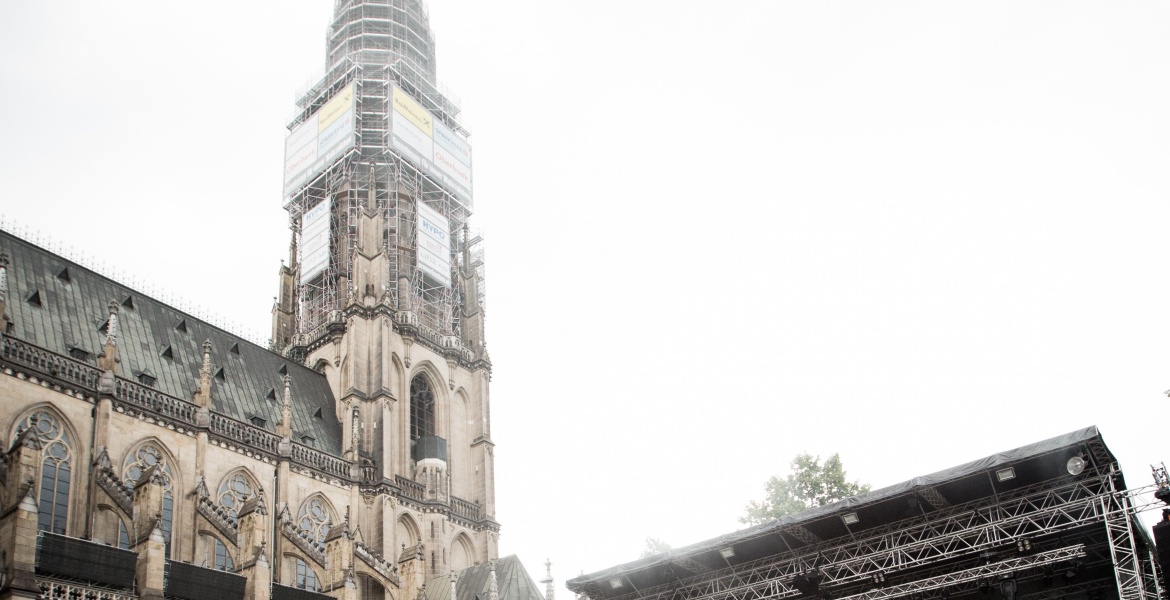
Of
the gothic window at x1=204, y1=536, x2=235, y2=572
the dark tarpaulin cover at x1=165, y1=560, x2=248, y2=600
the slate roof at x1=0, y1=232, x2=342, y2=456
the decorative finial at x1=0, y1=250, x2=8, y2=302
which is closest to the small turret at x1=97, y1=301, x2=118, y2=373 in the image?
the slate roof at x1=0, y1=232, x2=342, y2=456

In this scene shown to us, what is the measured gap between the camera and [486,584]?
42.9 meters

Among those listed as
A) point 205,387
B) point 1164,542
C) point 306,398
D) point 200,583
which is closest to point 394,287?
point 306,398

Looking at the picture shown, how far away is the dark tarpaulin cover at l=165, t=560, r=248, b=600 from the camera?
31172 mm

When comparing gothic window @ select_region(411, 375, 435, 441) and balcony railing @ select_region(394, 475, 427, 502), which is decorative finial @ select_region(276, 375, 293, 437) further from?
gothic window @ select_region(411, 375, 435, 441)

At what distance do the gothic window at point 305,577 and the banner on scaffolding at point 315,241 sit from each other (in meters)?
16.7

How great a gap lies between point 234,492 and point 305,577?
159 inches

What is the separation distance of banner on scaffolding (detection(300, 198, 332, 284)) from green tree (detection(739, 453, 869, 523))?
2356 centimetres

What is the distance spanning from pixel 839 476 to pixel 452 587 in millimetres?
19818

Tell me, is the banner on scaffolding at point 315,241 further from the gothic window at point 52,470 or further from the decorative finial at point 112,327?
the gothic window at point 52,470

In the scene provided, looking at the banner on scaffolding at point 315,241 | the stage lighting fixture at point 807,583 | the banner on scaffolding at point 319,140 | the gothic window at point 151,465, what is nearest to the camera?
the stage lighting fixture at point 807,583

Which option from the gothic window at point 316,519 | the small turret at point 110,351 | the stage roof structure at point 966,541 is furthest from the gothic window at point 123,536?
the stage roof structure at point 966,541

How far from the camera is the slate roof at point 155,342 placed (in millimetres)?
37156

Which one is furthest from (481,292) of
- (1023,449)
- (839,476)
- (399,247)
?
(1023,449)

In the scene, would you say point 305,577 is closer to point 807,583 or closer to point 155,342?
point 155,342
